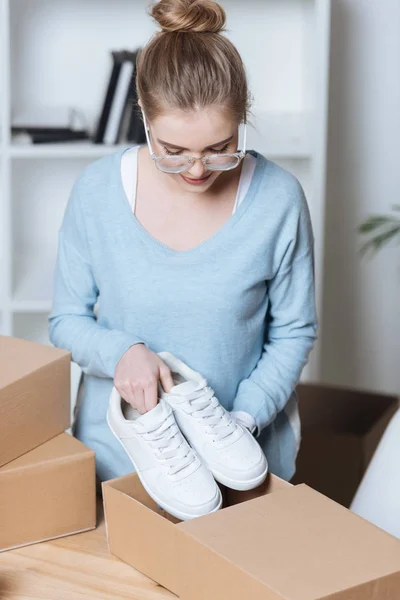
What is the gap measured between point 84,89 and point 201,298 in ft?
4.83

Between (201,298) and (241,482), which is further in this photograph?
(201,298)

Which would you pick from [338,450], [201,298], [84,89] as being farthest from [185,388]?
[84,89]

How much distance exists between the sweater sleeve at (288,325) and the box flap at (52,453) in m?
0.24

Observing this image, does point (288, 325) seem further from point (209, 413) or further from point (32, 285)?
point (32, 285)

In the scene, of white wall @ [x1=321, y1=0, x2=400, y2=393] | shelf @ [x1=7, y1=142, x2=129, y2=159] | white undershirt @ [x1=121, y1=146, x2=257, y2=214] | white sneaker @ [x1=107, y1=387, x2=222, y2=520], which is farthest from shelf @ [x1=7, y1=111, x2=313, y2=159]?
white sneaker @ [x1=107, y1=387, x2=222, y2=520]

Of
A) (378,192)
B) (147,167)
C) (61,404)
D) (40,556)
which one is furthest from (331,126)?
(40,556)

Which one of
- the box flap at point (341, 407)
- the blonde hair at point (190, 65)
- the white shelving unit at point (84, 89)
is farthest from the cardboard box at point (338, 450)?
the blonde hair at point (190, 65)

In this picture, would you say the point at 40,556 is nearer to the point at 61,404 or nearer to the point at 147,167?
the point at 61,404

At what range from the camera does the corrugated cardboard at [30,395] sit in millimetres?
1168

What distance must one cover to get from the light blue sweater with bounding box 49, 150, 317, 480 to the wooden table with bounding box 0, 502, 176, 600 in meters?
0.19

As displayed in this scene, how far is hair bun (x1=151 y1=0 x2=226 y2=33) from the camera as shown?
1.21 m

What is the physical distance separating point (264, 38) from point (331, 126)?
327 millimetres

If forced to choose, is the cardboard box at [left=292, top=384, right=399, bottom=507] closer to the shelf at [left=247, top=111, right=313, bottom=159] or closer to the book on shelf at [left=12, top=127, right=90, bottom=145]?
the shelf at [left=247, top=111, right=313, bottom=159]

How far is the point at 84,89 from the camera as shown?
2.59 metres
